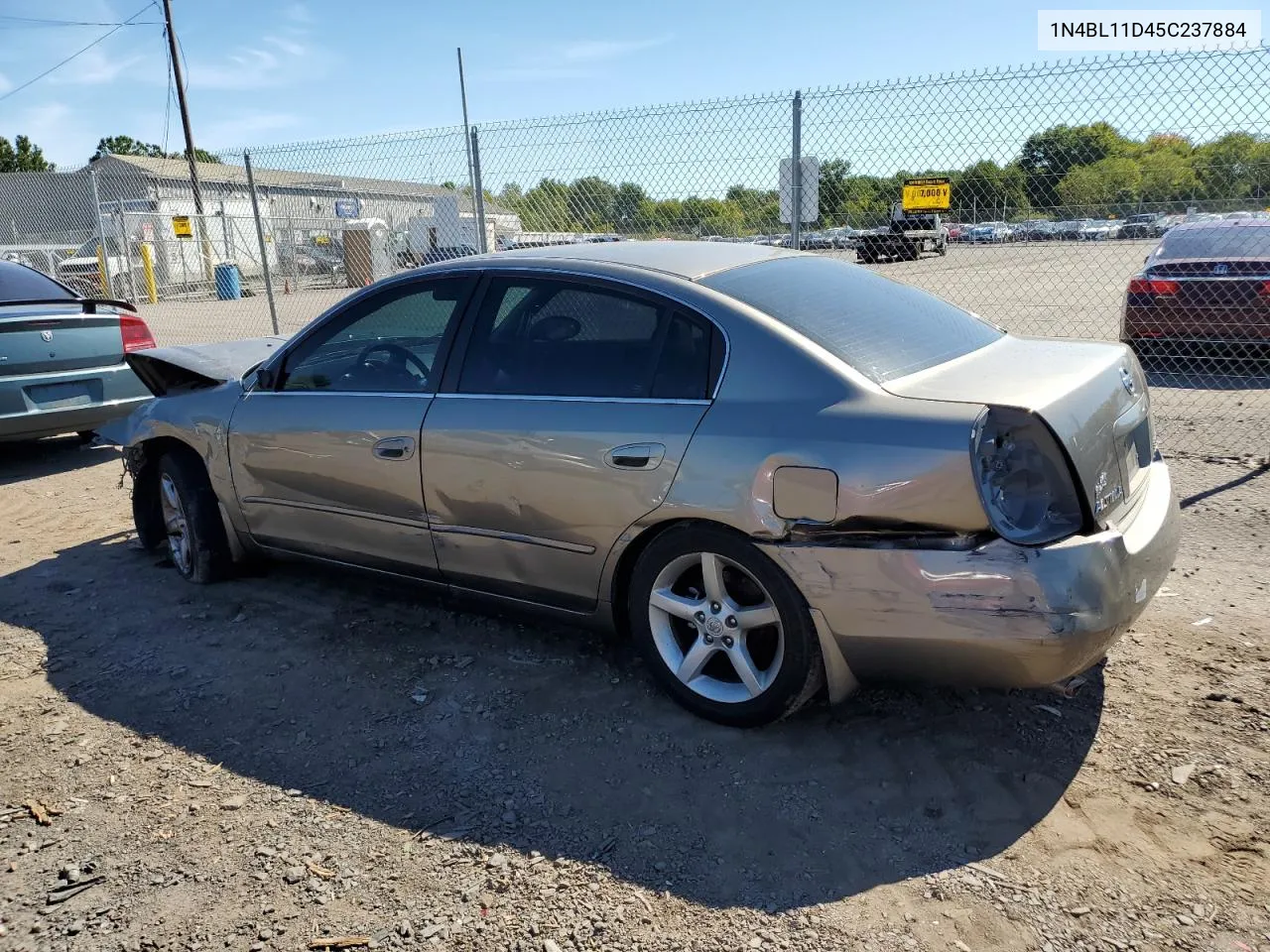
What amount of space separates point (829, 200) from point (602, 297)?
3855 mm

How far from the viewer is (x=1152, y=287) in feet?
26.5

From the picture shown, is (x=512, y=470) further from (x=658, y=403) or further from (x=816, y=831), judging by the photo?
(x=816, y=831)

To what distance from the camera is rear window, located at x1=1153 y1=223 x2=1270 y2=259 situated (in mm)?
7441

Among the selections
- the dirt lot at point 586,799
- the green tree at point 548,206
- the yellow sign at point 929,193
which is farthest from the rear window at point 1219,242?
the green tree at point 548,206

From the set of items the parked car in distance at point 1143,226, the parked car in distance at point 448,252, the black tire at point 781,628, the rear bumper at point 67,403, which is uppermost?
the parked car in distance at point 448,252

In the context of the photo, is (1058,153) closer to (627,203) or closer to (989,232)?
(989,232)

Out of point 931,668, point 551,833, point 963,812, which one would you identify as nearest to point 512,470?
point 551,833

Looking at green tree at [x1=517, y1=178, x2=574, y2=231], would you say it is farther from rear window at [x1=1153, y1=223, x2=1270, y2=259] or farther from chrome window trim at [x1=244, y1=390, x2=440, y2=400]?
rear window at [x1=1153, y1=223, x2=1270, y2=259]

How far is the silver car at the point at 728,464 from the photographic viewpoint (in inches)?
104

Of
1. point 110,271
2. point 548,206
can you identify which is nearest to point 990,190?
point 548,206

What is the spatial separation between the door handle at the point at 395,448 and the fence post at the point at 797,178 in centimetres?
355

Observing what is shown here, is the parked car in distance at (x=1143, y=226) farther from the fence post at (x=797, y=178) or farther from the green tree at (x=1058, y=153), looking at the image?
the fence post at (x=797, y=178)

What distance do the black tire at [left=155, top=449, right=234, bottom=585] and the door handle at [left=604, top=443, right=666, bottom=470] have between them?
2.45 m

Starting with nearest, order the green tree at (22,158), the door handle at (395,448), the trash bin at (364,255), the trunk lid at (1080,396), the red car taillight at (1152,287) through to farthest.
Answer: the trunk lid at (1080,396), the door handle at (395,448), the red car taillight at (1152,287), the trash bin at (364,255), the green tree at (22,158)
